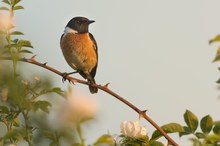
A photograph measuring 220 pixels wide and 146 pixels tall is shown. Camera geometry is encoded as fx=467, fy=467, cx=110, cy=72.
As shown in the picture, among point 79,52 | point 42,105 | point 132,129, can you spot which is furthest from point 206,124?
point 79,52

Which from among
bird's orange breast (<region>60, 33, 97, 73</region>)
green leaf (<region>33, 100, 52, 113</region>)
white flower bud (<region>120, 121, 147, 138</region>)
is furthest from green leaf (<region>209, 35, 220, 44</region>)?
bird's orange breast (<region>60, 33, 97, 73</region>)

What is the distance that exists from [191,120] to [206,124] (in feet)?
0.31

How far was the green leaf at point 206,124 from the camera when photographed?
2.47 meters

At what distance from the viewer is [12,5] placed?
3.61m

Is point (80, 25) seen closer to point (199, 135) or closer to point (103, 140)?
point (199, 135)

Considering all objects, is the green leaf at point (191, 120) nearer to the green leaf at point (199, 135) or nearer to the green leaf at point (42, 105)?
the green leaf at point (199, 135)

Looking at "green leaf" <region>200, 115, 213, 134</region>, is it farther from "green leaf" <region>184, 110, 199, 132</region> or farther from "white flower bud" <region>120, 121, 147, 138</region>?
"white flower bud" <region>120, 121, 147, 138</region>

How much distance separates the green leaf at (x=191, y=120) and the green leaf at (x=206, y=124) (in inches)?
1.3

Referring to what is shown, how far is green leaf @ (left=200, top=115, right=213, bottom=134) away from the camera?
247 centimetres

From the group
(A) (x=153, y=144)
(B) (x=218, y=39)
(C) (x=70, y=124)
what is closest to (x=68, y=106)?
(C) (x=70, y=124)

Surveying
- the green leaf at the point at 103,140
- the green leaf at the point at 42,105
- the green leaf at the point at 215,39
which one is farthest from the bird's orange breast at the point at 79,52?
the green leaf at the point at 103,140

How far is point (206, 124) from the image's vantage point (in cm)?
249

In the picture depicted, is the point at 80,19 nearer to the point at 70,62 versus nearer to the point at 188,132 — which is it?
the point at 70,62

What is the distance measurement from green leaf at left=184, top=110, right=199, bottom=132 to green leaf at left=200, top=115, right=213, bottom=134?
0.11ft
